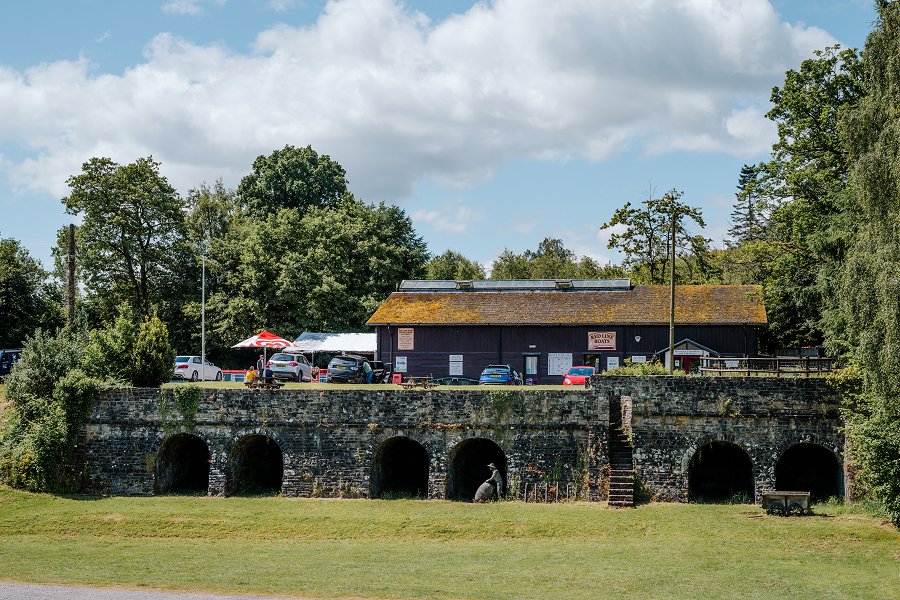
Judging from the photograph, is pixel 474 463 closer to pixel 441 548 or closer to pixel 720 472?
pixel 441 548

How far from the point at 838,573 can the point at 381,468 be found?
50.2ft

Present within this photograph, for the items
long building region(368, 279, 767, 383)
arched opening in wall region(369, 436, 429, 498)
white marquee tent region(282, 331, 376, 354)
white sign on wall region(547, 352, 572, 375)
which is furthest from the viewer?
white marquee tent region(282, 331, 376, 354)

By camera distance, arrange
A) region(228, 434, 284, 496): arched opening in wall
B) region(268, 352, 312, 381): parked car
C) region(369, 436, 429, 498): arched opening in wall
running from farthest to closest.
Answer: region(268, 352, 312, 381): parked car
region(228, 434, 284, 496): arched opening in wall
region(369, 436, 429, 498): arched opening in wall

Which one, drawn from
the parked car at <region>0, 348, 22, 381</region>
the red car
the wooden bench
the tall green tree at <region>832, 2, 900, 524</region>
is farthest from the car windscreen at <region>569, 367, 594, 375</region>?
the parked car at <region>0, 348, 22, 381</region>

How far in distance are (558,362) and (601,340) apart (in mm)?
2336

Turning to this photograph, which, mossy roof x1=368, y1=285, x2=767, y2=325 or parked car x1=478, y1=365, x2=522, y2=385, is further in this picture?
mossy roof x1=368, y1=285, x2=767, y2=325

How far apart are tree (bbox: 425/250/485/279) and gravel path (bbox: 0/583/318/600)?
164 ft

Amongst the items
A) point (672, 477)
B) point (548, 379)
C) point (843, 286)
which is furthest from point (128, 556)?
point (548, 379)

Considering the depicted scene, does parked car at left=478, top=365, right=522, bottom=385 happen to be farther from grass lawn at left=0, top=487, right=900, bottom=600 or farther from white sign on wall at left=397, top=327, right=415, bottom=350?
grass lawn at left=0, top=487, right=900, bottom=600

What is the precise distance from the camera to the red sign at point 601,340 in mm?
43156

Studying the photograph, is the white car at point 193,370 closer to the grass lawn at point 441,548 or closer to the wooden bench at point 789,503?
the grass lawn at point 441,548

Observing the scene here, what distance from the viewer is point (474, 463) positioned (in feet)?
106

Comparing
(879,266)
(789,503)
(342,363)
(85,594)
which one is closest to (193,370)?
(342,363)

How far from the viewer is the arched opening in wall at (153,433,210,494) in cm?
3153
